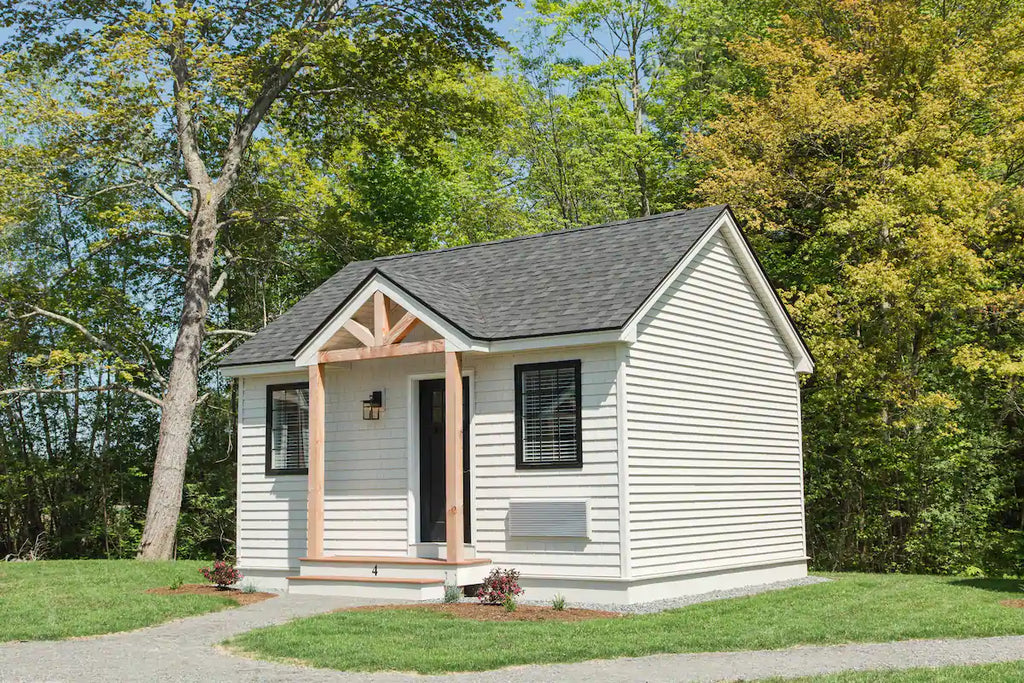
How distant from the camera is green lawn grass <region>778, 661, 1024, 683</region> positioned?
8.08 m

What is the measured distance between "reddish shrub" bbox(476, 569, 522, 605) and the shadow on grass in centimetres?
647

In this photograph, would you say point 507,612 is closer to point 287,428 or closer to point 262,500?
point 287,428

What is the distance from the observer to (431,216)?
31.5 m

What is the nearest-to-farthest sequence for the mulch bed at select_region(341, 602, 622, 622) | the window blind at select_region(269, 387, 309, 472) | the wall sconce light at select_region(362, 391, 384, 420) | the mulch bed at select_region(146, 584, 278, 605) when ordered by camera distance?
1. the mulch bed at select_region(341, 602, 622, 622)
2. the mulch bed at select_region(146, 584, 278, 605)
3. the wall sconce light at select_region(362, 391, 384, 420)
4. the window blind at select_region(269, 387, 309, 472)

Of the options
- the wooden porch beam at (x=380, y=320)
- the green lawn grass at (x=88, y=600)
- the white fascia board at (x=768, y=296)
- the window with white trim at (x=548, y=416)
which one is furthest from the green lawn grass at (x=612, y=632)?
the white fascia board at (x=768, y=296)

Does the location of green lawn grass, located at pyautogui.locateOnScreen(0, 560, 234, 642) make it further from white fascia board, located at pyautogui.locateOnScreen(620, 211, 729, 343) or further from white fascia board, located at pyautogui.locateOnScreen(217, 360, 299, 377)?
white fascia board, located at pyautogui.locateOnScreen(620, 211, 729, 343)

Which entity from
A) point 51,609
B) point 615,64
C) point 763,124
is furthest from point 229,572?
point 615,64

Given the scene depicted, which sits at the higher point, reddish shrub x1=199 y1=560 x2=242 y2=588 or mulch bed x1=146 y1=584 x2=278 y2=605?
reddish shrub x1=199 y1=560 x2=242 y2=588

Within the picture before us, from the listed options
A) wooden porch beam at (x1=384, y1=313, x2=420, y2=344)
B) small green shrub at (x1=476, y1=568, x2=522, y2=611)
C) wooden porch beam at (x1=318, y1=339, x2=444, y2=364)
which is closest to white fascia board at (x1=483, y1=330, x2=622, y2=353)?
wooden porch beam at (x1=318, y1=339, x2=444, y2=364)

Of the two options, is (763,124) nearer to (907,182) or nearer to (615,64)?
(907,182)

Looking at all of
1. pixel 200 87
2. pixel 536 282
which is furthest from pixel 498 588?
pixel 200 87

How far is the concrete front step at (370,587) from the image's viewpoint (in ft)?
A: 44.8

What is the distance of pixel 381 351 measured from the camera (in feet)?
48.4

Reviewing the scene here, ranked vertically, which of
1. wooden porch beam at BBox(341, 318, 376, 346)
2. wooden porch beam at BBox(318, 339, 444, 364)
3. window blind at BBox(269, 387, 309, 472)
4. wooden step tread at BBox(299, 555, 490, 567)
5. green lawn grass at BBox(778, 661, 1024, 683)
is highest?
wooden porch beam at BBox(341, 318, 376, 346)
